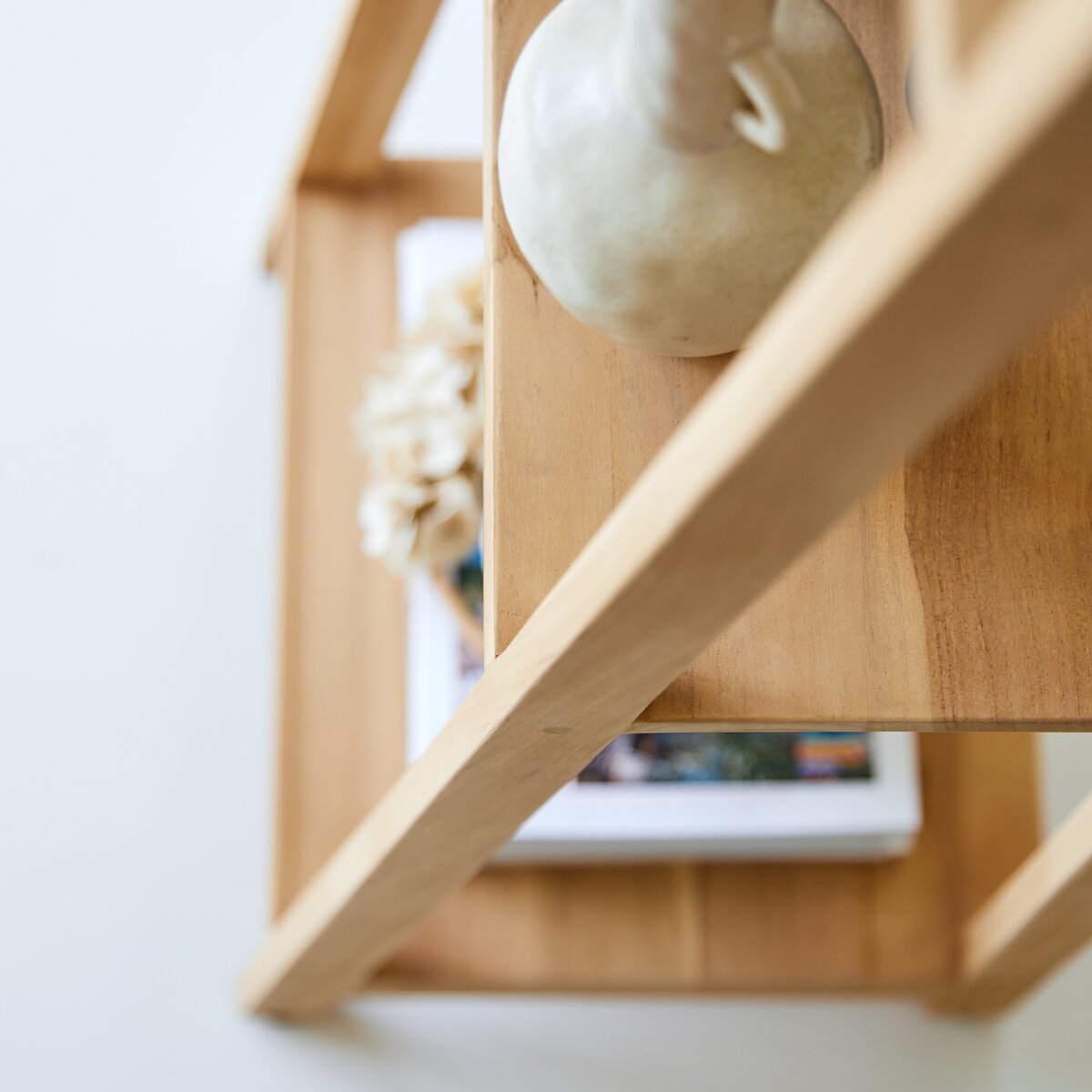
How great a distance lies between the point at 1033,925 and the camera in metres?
0.87

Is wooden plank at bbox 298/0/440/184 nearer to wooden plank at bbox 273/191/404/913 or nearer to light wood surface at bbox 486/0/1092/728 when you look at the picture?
wooden plank at bbox 273/191/404/913

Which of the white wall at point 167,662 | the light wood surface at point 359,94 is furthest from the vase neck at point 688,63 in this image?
the white wall at point 167,662

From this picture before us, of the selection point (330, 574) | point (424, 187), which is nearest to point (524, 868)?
point (330, 574)

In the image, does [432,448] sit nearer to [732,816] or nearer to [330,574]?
[330,574]

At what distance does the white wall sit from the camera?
3.39ft

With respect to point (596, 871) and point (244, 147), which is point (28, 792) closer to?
point (596, 871)

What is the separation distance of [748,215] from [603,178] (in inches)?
1.8

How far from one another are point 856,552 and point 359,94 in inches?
23.1

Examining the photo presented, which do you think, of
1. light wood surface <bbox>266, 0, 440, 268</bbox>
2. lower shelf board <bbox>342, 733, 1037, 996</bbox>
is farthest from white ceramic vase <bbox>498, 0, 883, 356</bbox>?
lower shelf board <bbox>342, 733, 1037, 996</bbox>

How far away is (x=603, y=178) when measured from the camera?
443 mm

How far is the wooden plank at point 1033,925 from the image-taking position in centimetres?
80

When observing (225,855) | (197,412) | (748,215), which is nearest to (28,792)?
(225,855)

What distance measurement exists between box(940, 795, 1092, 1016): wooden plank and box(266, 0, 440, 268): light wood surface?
0.59 meters

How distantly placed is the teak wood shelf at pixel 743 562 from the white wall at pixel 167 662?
0.24 ft
